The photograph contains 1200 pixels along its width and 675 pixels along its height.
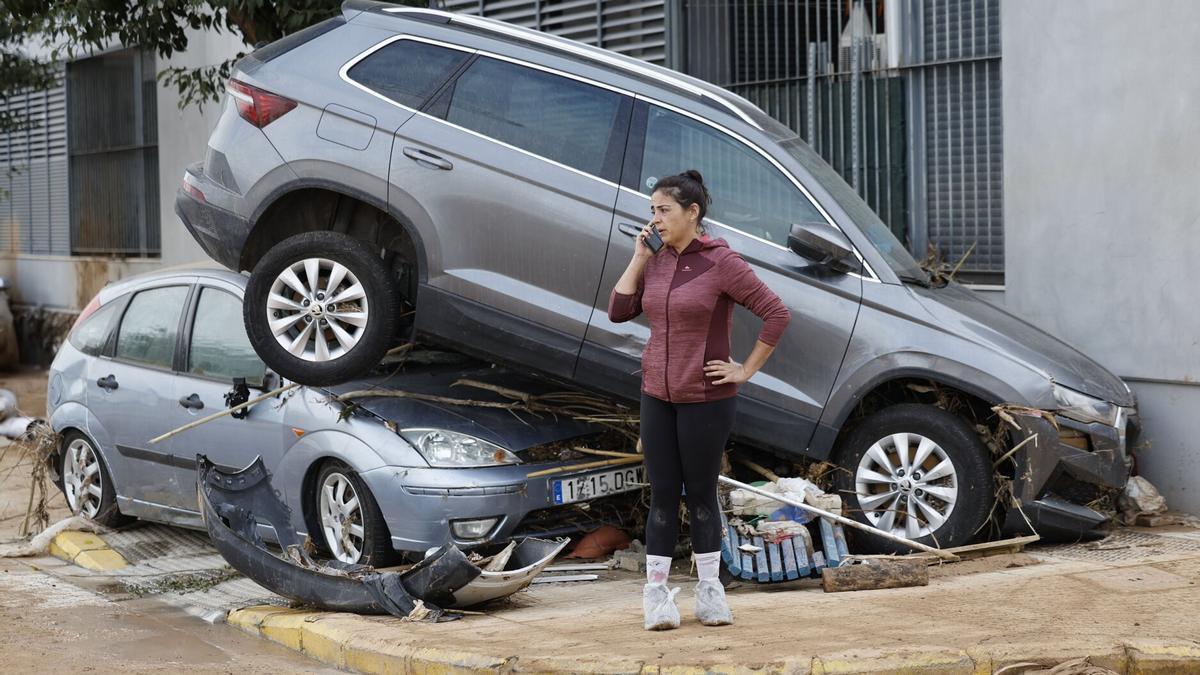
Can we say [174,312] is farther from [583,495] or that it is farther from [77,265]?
[77,265]

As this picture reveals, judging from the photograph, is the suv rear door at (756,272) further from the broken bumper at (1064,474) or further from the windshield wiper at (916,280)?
the broken bumper at (1064,474)

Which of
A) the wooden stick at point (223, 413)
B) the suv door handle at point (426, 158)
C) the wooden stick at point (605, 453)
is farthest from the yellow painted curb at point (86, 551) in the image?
the suv door handle at point (426, 158)

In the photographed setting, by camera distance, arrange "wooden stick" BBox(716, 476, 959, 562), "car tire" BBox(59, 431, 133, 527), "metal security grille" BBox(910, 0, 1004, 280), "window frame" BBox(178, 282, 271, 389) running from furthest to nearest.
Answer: "metal security grille" BBox(910, 0, 1004, 280), "car tire" BBox(59, 431, 133, 527), "window frame" BBox(178, 282, 271, 389), "wooden stick" BBox(716, 476, 959, 562)

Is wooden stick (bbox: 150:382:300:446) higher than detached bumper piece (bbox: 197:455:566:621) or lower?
higher

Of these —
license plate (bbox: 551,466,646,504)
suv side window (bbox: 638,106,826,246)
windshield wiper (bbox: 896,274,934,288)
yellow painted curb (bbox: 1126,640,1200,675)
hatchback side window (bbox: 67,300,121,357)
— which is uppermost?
suv side window (bbox: 638,106,826,246)

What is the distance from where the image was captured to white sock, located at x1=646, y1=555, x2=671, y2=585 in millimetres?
5723

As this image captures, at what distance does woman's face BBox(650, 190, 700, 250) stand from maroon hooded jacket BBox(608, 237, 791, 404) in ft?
0.21

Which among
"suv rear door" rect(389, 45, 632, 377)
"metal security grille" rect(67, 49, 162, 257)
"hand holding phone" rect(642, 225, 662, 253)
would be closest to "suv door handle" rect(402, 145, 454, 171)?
"suv rear door" rect(389, 45, 632, 377)

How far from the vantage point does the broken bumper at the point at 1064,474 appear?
680 cm

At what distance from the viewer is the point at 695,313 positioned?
5.59 m

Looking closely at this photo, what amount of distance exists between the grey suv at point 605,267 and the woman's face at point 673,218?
4.15ft

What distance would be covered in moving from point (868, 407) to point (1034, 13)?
3.07 m

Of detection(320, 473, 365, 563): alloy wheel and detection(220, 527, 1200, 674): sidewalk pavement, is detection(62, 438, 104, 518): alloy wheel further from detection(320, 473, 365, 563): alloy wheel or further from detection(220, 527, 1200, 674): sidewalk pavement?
detection(220, 527, 1200, 674): sidewalk pavement

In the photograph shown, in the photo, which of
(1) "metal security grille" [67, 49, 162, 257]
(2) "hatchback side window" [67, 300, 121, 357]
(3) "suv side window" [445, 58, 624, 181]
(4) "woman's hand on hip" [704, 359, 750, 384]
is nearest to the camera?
(4) "woman's hand on hip" [704, 359, 750, 384]
